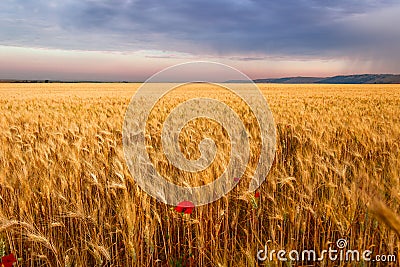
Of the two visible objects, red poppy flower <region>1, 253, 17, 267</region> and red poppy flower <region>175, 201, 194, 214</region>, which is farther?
red poppy flower <region>175, 201, 194, 214</region>

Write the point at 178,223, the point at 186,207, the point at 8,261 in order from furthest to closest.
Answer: the point at 178,223, the point at 186,207, the point at 8,261

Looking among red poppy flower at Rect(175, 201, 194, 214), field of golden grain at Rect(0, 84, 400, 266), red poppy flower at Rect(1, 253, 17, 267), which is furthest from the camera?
red poppy flower at Rect(175, 201, 194, 214)

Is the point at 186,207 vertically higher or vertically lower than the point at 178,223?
higher

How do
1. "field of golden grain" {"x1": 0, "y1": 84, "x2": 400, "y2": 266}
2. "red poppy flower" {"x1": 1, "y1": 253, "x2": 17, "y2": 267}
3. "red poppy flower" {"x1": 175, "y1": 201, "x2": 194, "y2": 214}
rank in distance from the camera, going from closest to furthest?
"red poppy flower" {"x1": 1, "y1": 253, "x2": 17, "y2": 267} < "field of golden grain" {"x1": 0, "y1": 84, "x2": 400, "y2": 266} < "red poppy flower" {"x1": 175, "y1": 201, "x2": 194, "y2": 214}

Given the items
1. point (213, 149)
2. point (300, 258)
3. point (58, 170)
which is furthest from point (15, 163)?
point (300, 258)

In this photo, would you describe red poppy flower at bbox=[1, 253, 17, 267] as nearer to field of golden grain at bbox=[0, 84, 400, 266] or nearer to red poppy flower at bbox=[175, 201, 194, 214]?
field of golden grain at bbox=[0, 84, 400, 266]

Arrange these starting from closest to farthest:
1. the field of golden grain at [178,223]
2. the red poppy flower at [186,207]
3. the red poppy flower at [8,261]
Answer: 1. the red poppy flower at [8,261]
2. the field of golden grain at [178,223]
3. the red poppy flower at [186,207]

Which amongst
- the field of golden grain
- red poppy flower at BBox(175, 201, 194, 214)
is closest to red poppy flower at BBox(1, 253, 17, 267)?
the field of golden grain

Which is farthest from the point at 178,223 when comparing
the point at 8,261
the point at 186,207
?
the point at 8,261

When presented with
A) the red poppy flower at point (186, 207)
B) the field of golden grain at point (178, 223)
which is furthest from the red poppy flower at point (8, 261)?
the red poppy flower at point (186, 207)

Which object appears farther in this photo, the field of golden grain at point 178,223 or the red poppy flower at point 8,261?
the field of golden grain at point 178,223

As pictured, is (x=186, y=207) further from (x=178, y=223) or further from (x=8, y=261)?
(x=8, y=261)

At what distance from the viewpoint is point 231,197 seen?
2.92 meters

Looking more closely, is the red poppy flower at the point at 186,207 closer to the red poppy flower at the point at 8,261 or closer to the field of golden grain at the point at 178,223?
the field of golden grain at the point at 178,223
